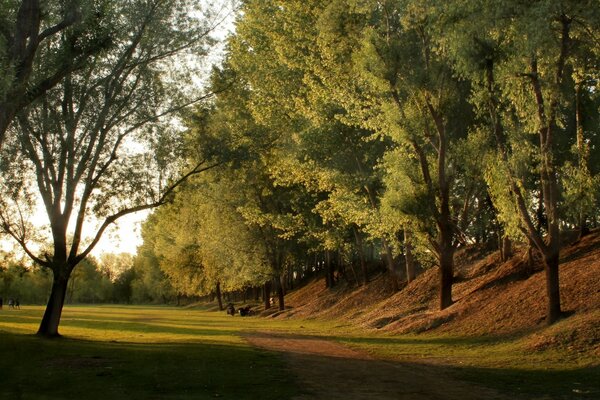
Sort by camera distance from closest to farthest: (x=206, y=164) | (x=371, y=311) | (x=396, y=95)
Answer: (x=396, y=95) → (x=206, y=164) → (x=371, y=311)

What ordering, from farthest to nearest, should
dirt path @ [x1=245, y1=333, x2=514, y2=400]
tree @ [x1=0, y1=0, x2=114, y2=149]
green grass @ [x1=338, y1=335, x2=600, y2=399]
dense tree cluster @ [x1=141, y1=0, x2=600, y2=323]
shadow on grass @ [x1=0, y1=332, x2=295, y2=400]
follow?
dense tree cluster @ [x1=141, y1=0, x2=600, y2=323], tree @ [x1=0, y1=0, x2=114, y2=149], green grass @ [x1=338, y1=335, x2=600, y2=399], shadow on grass @ [x1=0, y1=332, x2=295, y2=400], dirt path @ [x1=245, y1=333, x2=514, y2=400]

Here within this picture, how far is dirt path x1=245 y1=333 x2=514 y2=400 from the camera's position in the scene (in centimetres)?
1170

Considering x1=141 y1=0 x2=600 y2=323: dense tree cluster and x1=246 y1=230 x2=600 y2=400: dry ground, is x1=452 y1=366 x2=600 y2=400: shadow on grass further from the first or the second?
x1=141 y1=0 x2=600 y2=323: dense tree cluster

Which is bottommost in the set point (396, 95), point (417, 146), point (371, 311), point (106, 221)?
point (371, 311)

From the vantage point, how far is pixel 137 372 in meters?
15.3

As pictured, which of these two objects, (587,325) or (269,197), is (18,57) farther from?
(269,197)

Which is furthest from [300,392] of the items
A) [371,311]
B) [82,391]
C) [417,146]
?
[371,311]

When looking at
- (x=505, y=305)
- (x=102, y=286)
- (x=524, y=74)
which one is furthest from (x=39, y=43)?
(x=102, y=286)

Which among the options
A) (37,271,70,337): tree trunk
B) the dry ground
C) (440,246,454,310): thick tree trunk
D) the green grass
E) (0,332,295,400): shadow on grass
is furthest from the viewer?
(440,246,454,310): thick tree trunk

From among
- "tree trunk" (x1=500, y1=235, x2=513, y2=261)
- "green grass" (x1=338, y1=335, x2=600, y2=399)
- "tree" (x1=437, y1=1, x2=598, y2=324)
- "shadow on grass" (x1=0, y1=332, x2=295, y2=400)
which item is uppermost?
"tree" (x1=437, y1=1, x2=598, y2=324)

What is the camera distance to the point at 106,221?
2572cm

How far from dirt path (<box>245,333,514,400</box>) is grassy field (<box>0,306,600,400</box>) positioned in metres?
0.48

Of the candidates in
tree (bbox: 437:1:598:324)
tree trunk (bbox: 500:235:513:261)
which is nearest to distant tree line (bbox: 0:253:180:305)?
tree trunk (bbox: 500:235:513:261)

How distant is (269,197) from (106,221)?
22865 mm
